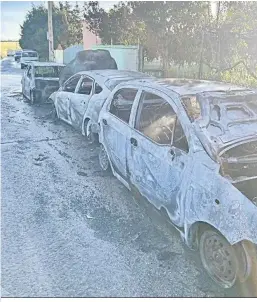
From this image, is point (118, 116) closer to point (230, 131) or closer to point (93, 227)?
point (93, 227)

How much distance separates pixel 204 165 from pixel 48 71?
32.5 feet

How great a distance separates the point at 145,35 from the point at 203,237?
12.6 metres

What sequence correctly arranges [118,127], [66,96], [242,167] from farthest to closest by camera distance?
[66,96] < [118,127] < [242,167]

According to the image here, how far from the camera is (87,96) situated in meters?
6.97

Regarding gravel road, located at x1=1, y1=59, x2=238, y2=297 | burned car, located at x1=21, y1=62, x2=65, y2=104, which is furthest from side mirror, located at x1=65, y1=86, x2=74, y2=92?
burned car, located at x1=21, y1=62, x2=65, y2=104

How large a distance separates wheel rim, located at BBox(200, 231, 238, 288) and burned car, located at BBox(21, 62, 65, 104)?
9.62 metres

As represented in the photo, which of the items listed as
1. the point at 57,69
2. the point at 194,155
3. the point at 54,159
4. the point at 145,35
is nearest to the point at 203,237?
the point at 194,155

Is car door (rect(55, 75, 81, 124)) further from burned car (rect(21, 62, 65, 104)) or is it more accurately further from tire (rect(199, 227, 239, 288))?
tire (rect(199, 227, 239, 288))

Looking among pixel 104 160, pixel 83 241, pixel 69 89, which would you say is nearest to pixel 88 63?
pixel 69 89

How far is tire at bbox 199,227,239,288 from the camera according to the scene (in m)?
2.90

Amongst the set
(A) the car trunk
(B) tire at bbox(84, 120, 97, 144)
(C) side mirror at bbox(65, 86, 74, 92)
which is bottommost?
(B) tire at bbox(84, 120, 97, 144)

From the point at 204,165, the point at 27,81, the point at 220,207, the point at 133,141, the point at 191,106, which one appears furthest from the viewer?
the point at 27,81

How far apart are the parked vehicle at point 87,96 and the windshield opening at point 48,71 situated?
3.76m

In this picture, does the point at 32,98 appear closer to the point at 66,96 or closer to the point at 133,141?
the point at 66,96
